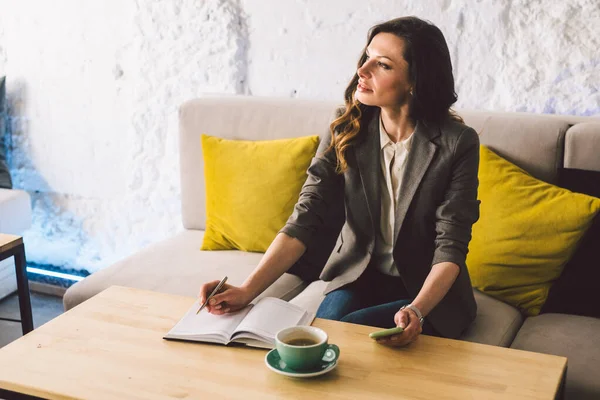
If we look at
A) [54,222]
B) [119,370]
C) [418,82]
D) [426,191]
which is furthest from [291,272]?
[54,222]

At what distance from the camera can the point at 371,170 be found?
6.10ft

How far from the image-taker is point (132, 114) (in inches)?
123

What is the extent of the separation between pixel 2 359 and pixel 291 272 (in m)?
1.11

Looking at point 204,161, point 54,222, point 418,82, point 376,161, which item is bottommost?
point 54,222

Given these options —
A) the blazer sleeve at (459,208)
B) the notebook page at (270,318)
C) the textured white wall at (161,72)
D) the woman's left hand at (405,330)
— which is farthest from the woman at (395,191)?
the textured white wall at (161,72)

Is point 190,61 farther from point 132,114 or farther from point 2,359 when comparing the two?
point 2,359

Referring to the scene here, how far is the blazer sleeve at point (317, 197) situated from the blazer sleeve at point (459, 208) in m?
0.29

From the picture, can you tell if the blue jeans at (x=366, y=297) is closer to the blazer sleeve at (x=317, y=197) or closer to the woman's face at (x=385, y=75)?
the blazer sleeve at (x=317, y=197)

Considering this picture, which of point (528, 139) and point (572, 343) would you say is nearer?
point (572, 343)

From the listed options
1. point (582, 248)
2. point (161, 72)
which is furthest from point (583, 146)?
point (161, 72)

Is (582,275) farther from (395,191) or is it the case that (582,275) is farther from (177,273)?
(177,273)

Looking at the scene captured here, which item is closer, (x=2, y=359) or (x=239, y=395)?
(x=239, y=395)

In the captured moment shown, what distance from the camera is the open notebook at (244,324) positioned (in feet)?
4.74

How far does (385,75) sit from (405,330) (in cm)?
68
